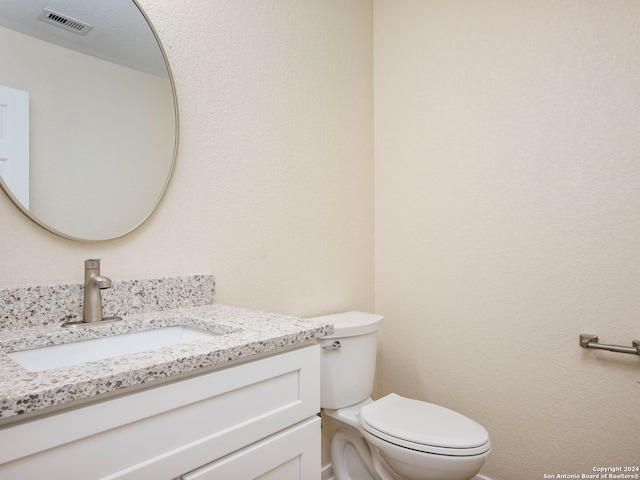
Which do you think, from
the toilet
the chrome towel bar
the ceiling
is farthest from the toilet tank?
the ceiling

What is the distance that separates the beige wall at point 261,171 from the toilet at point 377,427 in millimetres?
256

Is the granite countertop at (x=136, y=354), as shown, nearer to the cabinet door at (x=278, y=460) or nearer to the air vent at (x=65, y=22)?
the cabinet door at (x=278, y=460)

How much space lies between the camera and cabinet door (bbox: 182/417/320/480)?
0.78m

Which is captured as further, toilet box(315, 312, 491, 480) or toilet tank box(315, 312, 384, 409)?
toilet tank box(315, 312, 384, 409)

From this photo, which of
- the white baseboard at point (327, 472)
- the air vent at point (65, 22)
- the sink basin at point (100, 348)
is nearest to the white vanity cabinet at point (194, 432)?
the sink basin at point (100, 348)

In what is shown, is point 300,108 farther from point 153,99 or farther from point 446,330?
point 446,330

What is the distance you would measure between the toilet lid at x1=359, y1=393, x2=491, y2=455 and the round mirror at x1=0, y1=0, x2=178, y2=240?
1.04m

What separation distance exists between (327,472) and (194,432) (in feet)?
4.12

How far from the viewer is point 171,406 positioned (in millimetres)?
710

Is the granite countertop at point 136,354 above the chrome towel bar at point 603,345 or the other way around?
above

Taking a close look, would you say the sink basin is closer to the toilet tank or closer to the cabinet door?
the cabinet door

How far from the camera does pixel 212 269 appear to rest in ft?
4.48

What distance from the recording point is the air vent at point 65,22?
3.43 feet

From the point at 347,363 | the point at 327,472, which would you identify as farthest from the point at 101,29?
the point at 327,472
